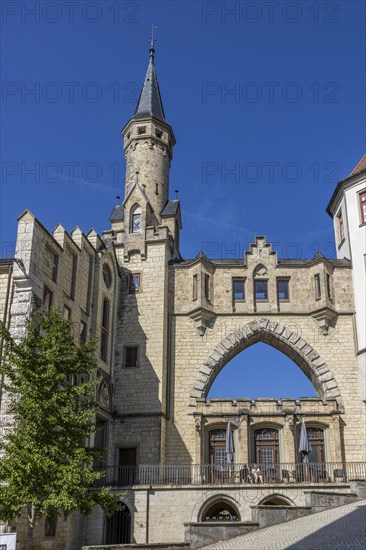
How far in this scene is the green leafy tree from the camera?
17953 millimetres

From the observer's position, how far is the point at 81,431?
1942 cm

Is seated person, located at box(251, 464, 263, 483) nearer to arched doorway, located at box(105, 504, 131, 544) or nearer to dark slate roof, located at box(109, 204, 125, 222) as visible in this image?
arched doorway, located at box(105, 504, 131, 544)

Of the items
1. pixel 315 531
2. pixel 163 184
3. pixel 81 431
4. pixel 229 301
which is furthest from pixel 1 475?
pixel 163 184

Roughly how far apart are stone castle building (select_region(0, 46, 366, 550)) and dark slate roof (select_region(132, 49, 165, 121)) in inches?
239

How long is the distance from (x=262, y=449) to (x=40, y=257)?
1439 cm

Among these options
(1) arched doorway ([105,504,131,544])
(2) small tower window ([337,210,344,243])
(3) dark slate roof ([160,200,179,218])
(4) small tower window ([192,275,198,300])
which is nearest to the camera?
(1) arched doorway ([105,504,131,544])

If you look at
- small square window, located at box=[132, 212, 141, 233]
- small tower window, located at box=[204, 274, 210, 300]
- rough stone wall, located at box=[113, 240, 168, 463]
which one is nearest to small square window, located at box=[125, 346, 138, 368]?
rough stone wall, located at box=[113, 240, 168, 463]

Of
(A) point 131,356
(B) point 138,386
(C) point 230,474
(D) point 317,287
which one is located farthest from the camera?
(D) point 317,287

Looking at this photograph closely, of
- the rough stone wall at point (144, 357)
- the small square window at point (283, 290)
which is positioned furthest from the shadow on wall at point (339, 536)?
the small square window at point (283, 290)

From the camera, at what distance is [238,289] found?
3438cm

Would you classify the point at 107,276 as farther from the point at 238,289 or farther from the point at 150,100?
the point at 150,100

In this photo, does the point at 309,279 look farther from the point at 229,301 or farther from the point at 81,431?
the point at 81,431

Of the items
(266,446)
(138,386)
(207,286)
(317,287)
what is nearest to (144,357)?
(138,386)

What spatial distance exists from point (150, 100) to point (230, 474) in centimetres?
2454
